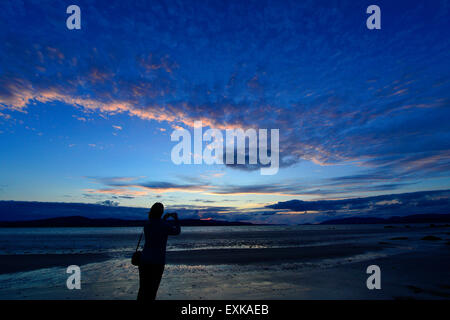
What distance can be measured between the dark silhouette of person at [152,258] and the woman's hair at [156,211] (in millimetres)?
25

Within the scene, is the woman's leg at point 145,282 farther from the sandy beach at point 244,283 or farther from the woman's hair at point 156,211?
Result: the sandy beach at point 244,283

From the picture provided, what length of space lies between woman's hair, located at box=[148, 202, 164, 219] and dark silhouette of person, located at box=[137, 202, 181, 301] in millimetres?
25

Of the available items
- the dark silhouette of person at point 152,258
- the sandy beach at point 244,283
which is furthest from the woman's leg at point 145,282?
the sandy beach at point 244,283

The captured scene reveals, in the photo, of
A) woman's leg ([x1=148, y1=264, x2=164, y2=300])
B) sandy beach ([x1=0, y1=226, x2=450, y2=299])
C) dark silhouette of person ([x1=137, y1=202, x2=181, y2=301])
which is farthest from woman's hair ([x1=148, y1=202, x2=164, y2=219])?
sandy beach ([x1=0, y1=226, x2=450, y2=299])

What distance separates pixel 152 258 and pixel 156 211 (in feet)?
3.61

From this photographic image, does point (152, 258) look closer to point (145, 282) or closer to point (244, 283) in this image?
point (145, 282)

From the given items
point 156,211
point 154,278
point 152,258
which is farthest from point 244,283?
point 156,211

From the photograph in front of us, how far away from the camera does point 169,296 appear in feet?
34.6

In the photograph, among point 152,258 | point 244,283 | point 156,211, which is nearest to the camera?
point 152,258

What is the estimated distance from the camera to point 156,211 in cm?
638

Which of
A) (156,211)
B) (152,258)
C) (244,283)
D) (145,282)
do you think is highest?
(156,211)
